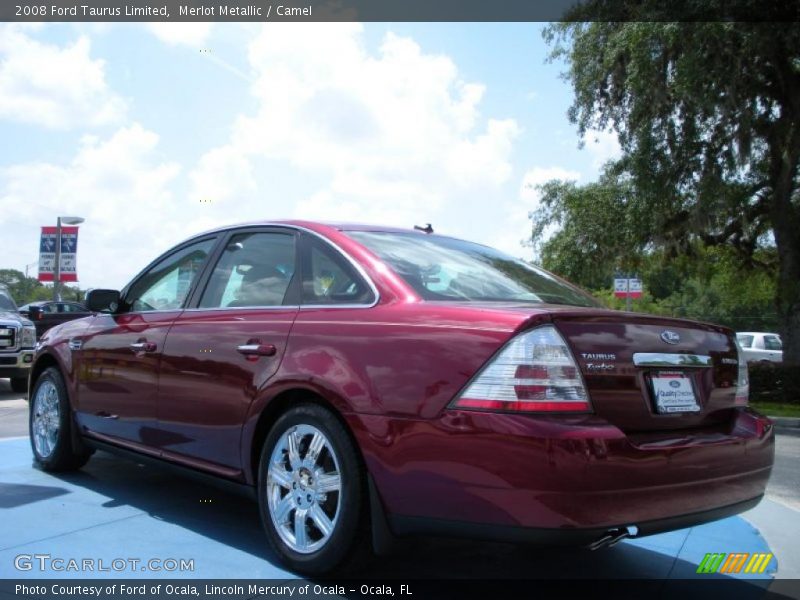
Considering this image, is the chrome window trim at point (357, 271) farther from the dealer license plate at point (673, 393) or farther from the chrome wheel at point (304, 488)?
the dealer license plate at point (673, 393)

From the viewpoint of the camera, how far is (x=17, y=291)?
7588 cm

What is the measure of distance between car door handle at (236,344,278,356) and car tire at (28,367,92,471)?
2.16 meters

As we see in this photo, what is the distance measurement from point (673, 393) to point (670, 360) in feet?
0.45

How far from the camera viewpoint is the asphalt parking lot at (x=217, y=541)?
3654mm

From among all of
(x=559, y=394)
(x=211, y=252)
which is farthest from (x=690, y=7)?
(x=559, y=394)

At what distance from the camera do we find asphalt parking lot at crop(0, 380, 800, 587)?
3.65m

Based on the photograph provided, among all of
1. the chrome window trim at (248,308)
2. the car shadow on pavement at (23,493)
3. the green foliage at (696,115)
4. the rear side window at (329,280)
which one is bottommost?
the car shadow on pavement at (23,493)

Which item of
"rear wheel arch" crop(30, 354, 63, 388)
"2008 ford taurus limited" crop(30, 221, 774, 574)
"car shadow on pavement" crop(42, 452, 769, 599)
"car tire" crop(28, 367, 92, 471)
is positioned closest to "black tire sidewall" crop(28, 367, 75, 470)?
"car tire" crop(28, 367, 92, 471)

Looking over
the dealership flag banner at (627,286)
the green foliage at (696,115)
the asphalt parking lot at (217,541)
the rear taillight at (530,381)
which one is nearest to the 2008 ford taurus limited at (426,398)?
the rear taillight at (530,381)

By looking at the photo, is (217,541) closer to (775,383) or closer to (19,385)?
(19,385)

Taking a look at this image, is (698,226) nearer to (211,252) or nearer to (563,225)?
(563,225)

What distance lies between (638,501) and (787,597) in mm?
1271

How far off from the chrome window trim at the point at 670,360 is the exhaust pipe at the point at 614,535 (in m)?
0.64

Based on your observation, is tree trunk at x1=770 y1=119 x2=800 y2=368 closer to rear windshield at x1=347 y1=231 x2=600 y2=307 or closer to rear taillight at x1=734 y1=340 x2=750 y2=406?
rear windshield at x1=347 y1=231 x2=600 y2=307
